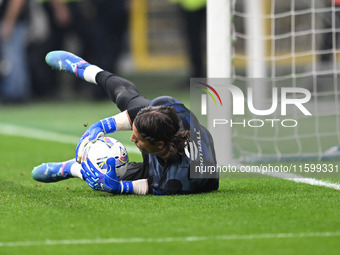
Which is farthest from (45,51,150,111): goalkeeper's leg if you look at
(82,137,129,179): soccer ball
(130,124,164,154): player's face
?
(130,124,164,154): player's face

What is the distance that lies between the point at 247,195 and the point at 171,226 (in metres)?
1.13

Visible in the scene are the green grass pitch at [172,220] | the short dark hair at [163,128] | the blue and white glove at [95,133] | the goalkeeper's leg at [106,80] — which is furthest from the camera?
the goalkeeper's leg at [106,80]

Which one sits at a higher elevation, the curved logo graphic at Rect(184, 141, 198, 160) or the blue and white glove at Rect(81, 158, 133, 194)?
the curved logo graphic at Rect(184, 141, 198, 160)

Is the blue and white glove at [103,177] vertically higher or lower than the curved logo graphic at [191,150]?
lower

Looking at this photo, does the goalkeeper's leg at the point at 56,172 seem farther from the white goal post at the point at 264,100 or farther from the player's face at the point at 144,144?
the white goal post at the point at 264,100

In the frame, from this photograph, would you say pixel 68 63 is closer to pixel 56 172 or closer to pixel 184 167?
pixel 56 172

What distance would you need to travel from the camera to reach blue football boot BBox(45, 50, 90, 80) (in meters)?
6.43

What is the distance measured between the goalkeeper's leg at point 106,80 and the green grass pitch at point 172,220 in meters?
0.67

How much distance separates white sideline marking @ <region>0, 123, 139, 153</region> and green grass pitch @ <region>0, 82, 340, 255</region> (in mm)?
3167

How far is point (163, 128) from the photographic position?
521 cm

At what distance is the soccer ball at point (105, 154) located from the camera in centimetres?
537

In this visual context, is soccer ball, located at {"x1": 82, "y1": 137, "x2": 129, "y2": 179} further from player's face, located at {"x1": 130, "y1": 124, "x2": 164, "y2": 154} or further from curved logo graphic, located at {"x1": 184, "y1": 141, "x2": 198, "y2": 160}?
curved logo graphic, located at {"x1": 184, "y1": 141, "x2": 198, "y2": 160}

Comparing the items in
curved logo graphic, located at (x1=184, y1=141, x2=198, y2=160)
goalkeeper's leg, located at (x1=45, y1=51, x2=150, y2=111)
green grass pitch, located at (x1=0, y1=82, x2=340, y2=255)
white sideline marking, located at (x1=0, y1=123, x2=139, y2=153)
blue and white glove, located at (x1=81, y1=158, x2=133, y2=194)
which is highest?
goalkeeper's leg, located at (x1=45, y1=51, x2=150, y2=111)

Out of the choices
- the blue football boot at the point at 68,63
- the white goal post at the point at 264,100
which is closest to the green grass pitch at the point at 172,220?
the blue football boot at the point at 68,63
